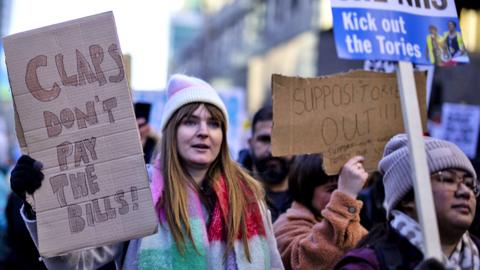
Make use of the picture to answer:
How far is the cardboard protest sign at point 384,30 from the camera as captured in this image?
313cm

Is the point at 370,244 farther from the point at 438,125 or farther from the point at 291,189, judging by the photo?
the point at 438,125

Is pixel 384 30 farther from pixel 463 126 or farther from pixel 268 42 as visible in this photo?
pixel 268 42

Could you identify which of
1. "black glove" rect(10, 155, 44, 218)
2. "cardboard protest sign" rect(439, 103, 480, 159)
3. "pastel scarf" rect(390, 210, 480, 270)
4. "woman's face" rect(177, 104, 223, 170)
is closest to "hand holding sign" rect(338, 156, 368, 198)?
"woman's face" rect(177, 104, 223, 170)

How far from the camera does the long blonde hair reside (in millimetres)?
3560

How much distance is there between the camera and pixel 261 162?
223 inches

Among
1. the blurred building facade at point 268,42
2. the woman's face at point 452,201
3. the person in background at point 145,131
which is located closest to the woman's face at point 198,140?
the woman's face at point 452,201

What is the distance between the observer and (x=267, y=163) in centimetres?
561

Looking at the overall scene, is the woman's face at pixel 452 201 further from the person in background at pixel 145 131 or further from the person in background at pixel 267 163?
the person in background at pixel 145 131

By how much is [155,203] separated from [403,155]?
1.14 m

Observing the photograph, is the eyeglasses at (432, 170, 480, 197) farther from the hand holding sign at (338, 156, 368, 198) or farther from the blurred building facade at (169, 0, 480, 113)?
the blurred building facade at (169, 0, 480, 113)

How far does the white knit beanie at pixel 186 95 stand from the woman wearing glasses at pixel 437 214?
→ 104cm

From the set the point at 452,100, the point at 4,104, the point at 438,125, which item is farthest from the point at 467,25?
the point at 4,104

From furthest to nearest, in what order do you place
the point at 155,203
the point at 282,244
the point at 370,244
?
the point at 282,244 → the point at 155,203 → the point at 370,244

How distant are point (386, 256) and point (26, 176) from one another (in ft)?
4.51
